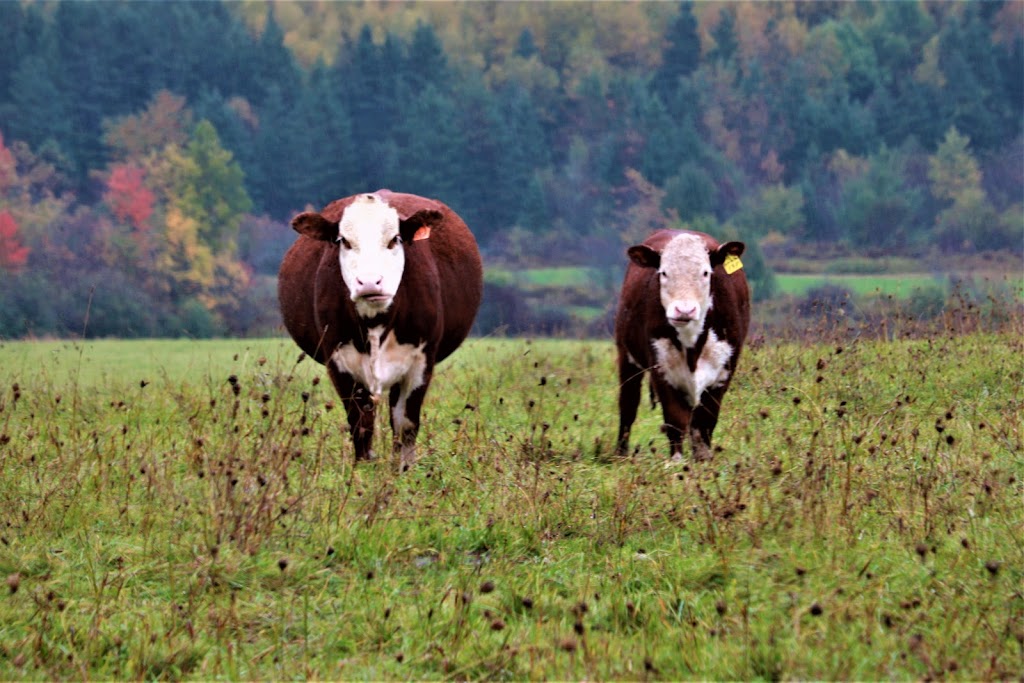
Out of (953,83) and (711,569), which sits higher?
(953,83)

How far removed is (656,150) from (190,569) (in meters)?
51.7

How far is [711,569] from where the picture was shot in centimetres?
604

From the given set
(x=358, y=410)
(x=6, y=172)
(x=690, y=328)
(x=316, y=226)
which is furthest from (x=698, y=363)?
(x=6, y=172)

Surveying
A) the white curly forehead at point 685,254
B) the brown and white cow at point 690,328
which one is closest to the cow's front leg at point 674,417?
the brown and white cow at point 690,328

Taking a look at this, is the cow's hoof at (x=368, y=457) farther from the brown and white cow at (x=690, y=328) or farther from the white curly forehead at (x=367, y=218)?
the brown and white cow at (x=690, y=328)

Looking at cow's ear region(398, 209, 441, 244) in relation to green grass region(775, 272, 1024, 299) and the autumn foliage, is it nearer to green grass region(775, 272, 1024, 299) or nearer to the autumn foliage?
green grass region(775, 272, 1024, 299)

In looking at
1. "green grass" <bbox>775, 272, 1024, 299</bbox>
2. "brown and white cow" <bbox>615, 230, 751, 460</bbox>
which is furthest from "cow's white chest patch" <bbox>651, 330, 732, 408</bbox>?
"green grass" <bbox>775, 272, 1024, 299</bbox>

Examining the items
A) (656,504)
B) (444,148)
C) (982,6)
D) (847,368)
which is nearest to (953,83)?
(982,6)

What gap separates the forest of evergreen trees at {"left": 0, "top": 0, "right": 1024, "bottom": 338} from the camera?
50.3 metres

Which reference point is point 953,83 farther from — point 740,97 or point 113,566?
point 113,566

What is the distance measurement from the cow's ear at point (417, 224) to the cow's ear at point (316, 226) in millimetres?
474

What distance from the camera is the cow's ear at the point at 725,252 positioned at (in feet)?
29.9

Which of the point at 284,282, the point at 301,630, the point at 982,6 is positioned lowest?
the point at 301,630

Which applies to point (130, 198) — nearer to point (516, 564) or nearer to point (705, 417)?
point (705, 417)
